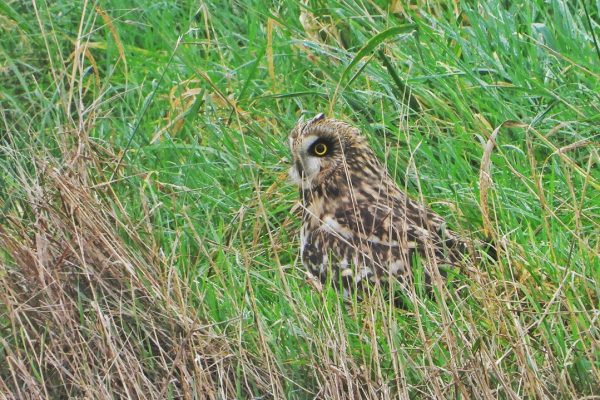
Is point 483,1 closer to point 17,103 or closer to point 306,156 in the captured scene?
point 306,156

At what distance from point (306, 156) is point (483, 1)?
1.22 m

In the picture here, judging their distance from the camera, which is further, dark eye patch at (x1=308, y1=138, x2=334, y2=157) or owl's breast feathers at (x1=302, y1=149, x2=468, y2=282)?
dark eye patch at (x1=308, y1=138, x2=334, y2=157)

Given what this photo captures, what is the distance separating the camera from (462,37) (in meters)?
6.49

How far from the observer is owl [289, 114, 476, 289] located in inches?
202

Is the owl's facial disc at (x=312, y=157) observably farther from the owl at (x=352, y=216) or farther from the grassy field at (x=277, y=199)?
the grassy field at (x=277, y=199)

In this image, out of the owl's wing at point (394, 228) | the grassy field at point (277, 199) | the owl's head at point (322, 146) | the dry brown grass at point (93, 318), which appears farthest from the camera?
the owl's head at point (322, 146)

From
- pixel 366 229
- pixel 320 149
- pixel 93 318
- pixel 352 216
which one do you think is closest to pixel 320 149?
pixel 320 149

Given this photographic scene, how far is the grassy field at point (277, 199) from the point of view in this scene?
4.59m

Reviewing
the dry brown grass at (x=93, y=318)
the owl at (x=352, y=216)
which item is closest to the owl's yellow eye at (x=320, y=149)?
the owl at (x=352, y=216)

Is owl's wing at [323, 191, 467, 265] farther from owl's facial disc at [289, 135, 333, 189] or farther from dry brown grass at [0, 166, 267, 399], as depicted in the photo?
dry brown grass at [0, 166, 267, 399]

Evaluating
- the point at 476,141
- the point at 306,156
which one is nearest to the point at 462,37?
the point at 476,141

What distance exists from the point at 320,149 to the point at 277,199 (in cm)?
50

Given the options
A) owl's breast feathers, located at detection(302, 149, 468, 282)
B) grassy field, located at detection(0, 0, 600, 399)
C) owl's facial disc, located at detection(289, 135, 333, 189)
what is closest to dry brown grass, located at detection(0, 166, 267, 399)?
grassy field, located at detection(0, 0, 600, 399)

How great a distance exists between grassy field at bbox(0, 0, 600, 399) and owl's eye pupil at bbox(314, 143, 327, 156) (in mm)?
236
